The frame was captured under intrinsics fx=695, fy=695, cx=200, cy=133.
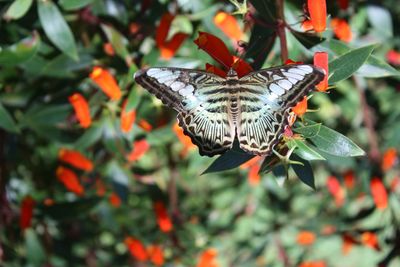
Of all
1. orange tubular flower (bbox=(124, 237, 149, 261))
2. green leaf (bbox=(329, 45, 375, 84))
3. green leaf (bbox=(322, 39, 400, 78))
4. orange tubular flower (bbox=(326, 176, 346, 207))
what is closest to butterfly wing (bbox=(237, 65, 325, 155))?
green leaf (bbox=(329, 45, 375, 84))

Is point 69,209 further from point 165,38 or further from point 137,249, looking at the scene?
point 165,38

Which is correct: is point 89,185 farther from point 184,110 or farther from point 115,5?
point 184,110

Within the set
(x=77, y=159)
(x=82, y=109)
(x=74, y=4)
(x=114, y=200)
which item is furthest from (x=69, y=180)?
(x=74, y=4)

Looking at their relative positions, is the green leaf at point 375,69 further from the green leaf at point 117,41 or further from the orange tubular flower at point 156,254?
the orange tubular flower at point 156,254

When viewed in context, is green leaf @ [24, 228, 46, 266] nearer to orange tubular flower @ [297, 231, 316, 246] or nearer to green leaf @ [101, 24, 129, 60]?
green leaf @ [101, 24, 129, 60]

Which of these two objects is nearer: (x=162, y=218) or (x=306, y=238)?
(x=162, y=218)

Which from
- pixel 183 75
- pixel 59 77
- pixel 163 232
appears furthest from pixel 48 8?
pixel 163 232

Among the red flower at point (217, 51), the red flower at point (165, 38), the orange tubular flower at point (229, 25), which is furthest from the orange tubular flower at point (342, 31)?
the red flower at point (217, 51)

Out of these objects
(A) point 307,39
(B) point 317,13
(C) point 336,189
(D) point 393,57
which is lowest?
(C) point 336,189
